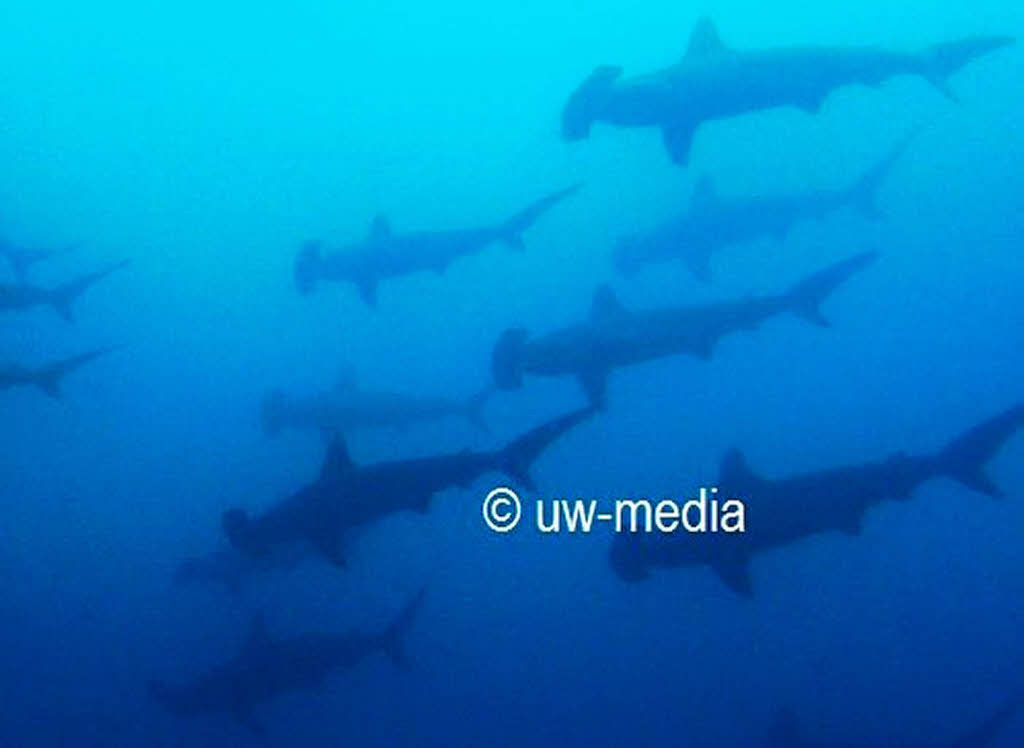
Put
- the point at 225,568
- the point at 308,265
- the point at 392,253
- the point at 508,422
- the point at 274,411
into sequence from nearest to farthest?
the point at 225,568, the point at 392,253, the point at 274,411, the point at 308,265, the point at 508,422

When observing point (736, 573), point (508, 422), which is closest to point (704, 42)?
point (736, 573)

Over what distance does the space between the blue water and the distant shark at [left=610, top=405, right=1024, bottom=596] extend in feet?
14.8

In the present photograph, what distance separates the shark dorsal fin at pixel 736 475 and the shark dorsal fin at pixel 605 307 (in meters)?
1.81

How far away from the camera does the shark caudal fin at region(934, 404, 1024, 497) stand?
19.9ft

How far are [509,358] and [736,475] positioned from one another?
5.79 ft

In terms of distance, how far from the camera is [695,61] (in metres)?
7.53

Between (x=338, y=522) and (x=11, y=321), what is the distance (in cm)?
1719

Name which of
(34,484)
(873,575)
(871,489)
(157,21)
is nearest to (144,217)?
(34,484)

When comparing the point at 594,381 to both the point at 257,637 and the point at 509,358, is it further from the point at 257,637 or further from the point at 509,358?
the point at 257,637

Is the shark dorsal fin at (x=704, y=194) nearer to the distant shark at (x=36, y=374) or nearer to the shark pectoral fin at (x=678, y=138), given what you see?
the shark pectoral fin at (x=678, y=138)

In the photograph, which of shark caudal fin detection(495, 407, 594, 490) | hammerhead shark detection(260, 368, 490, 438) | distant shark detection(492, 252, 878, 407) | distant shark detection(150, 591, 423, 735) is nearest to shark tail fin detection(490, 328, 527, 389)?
distant shark detection(492, 252, 878, 407)

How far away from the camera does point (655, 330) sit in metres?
7.57

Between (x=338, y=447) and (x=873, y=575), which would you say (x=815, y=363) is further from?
(x=338, y=447)

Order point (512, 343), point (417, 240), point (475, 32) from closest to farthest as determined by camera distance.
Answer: point (512, 343)
point (417, 240)
point (475, 32)
